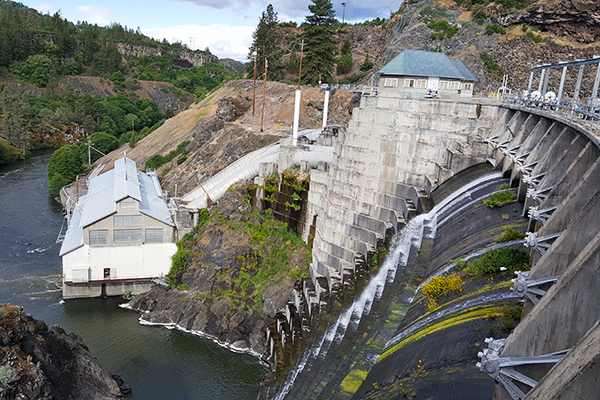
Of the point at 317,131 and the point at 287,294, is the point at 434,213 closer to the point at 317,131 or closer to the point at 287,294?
the point at 287,294

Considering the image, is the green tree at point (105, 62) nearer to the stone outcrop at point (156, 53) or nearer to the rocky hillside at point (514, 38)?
the stone outcrop at point (156, 53)

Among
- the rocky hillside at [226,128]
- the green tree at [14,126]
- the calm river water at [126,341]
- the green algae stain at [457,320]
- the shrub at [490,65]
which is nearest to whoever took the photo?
the green algae stain at [457,320]

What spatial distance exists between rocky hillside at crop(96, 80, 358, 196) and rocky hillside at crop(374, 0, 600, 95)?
16.1 meters

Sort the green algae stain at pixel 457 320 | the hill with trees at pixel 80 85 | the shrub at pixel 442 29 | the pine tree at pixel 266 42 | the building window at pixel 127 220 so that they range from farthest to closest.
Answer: the hill with trees at pixel 80 85, the pine tree at pixel 266 42, the shrub at pixel 442 29, the building window at pixel 127 220, the green algae stain at pixel 457 320

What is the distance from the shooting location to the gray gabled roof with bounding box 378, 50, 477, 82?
3506 cm

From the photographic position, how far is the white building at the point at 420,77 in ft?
115

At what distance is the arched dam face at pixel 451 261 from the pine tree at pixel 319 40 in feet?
102

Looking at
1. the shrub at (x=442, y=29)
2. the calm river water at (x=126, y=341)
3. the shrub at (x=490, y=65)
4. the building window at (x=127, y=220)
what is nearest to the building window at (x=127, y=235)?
the building window at (x=127, y=220)

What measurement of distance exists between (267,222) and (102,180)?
1830 cm

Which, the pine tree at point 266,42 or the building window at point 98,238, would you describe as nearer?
the building window at point 98,238

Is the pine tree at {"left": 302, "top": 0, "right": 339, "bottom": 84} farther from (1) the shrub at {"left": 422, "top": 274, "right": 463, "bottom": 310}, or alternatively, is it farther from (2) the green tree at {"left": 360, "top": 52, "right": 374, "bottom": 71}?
(1) the shrub at {"left": 422, "top": 274, "right": 463, "bottom": 310}

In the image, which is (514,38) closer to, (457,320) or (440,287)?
(440,287)

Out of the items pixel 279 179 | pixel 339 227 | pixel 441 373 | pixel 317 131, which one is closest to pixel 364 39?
pixel 317 131

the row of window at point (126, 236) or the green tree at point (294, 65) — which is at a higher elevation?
the green tree at point (294, 65)
